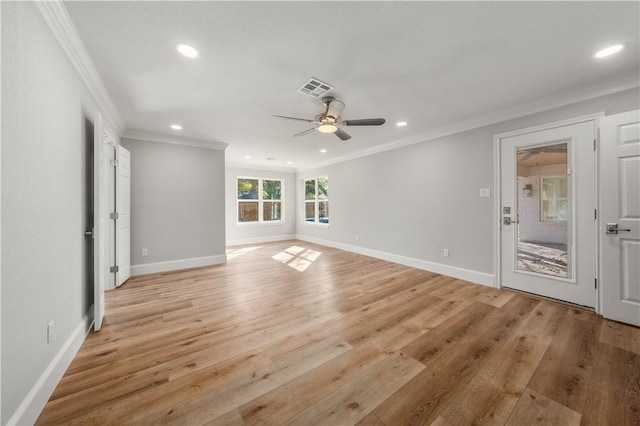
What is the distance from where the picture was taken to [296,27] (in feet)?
5.70

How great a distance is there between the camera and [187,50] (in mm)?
1979

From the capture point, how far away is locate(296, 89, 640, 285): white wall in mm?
3455

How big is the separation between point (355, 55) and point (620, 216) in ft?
10.2

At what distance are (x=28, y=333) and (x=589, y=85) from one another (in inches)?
204

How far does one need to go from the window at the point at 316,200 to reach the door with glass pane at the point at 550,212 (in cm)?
443

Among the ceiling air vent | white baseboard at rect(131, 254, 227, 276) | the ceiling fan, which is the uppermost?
the ceiling air vent

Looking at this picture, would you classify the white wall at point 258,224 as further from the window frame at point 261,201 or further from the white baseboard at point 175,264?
the white baseboard at point 175,264

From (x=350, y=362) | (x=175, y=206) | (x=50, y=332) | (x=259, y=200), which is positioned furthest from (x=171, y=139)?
(x=350, y=362)

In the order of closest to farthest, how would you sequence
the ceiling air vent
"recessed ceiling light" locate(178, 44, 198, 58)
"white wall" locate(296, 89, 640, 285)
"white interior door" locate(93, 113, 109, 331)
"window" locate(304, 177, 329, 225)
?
1. "recessed ceiling light" locate(178, 44, 198, 58)
2. "white interior door" locate(93, 113, 109, 331)
3. the ceiling air vent
4. "white wall" locate(296, 89, 640, 285)
5. "window" locate(304, 177, 329, 225)

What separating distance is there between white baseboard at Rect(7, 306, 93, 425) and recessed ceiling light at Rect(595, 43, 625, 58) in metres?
4.69

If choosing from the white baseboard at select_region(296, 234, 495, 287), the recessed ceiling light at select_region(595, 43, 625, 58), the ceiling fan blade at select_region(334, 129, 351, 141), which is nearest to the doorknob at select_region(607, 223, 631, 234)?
the white baseboard at select_region(296, 234, 495, 287)

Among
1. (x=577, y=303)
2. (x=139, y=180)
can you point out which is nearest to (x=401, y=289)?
(x=577, y=303)

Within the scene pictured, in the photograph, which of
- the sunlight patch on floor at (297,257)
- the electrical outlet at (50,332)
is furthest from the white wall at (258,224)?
the electrical outlet at (50,332)

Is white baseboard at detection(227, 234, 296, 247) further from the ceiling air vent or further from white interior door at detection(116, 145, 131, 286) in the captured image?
the ceiling air vent
